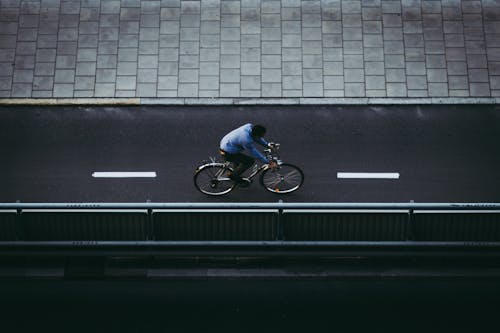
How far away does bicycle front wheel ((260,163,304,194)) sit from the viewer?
44.6 feet

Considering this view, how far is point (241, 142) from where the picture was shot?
1259cm

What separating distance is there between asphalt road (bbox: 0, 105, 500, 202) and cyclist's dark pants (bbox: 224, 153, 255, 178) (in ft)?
2.33

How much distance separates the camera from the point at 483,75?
15.7m

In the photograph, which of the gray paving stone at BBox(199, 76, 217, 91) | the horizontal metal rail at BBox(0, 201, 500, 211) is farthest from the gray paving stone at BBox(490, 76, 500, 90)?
the gray paving stone at BBox(199, 76, 217, 91)

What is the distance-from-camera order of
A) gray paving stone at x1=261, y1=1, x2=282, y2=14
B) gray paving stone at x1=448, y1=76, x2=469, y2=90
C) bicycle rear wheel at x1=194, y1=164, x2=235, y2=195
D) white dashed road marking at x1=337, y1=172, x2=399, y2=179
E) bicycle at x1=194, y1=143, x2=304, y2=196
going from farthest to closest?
gray paving stone at x1=261, y1=1, x2=282, y2=14, gray paving stone at x1=448, y1=76, x2=469, y2=90, white dashed road marking at x1=337, y1=172, x2=399, y2=179, bicycle rear wheel at x1=194, y1=164, x2=235, y2=195, bicycle at x1=194, y1=143, x2=304, y2=196

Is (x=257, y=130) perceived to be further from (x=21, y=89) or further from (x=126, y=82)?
(x=21, y=89)

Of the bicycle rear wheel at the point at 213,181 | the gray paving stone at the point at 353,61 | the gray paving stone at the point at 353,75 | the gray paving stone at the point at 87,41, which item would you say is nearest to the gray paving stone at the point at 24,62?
the gray paving stone at the point at 87,41

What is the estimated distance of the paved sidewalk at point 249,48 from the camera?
15.6 metres

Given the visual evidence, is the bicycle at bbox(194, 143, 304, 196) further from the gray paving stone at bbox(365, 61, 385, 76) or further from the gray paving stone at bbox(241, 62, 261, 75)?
the gray paving stone at bbox(365, 61, 385, 76)

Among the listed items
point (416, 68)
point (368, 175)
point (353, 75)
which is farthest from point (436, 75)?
point (368, 175)

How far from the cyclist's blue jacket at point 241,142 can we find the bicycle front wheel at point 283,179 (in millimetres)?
728

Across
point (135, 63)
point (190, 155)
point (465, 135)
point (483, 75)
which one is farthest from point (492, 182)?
point (135, 63)

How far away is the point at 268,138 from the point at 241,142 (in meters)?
2.29
